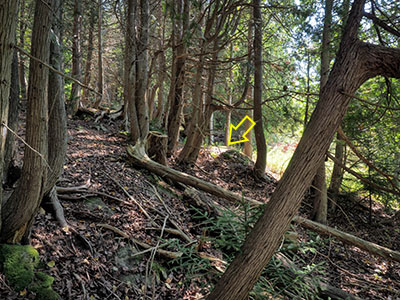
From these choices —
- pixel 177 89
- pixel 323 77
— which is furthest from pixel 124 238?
pixel 323 77

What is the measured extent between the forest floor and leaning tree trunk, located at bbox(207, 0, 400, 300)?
1.95 ft

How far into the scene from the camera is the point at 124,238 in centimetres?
384

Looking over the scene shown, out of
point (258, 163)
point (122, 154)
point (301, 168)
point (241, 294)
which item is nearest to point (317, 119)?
point (301, 168)

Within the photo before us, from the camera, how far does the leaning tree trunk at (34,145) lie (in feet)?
8.10

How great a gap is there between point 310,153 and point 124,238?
9.12 feet

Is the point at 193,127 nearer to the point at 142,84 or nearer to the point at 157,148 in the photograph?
the point at 157,148

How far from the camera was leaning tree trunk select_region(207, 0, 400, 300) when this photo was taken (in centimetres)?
225

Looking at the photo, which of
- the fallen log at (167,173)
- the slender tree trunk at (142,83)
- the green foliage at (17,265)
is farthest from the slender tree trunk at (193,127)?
the green foliage at (17,265)

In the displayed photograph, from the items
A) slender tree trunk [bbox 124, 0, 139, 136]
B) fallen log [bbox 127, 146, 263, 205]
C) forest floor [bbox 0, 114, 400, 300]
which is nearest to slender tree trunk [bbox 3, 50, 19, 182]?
forest floor [bbox 0, 114, 400, 300]

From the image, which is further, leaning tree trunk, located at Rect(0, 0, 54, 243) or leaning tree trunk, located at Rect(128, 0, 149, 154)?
leaning tree trunk, located at Rect(128, 0, 149, 154)

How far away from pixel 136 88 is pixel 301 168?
19.1 ft

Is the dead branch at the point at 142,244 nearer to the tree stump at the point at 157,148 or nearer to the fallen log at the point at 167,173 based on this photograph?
the fallen log at the point at 167,173

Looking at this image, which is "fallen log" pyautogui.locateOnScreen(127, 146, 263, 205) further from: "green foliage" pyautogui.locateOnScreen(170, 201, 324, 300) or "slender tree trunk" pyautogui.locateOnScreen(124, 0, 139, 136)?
"green foliage" pyautogui.locateOnScreen(170, 201, 324, 300)

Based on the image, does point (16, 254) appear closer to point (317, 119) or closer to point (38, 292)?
point (38, 292)
